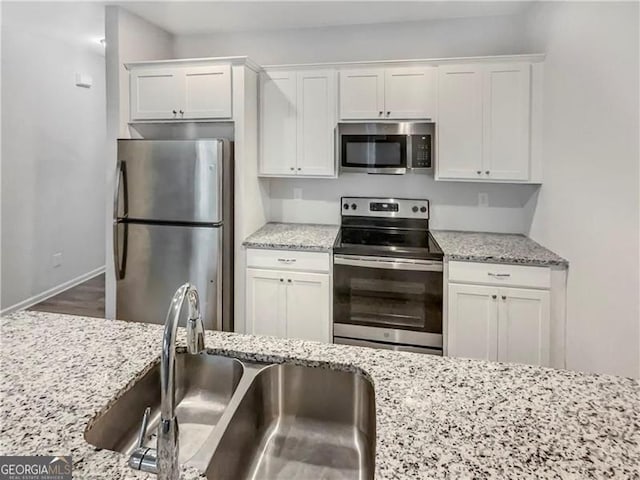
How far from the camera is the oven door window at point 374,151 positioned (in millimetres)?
2941

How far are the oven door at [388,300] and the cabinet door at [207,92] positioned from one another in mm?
1397

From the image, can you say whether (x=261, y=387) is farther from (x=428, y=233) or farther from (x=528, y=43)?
(x=528, y=43)

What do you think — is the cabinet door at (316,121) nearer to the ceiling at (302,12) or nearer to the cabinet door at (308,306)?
the ceiling at (302,12)

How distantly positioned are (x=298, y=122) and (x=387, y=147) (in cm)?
71

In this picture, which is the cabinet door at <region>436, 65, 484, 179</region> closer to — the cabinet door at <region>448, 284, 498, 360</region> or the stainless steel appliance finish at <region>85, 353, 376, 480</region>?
the cabinet door at <region>448, 284, 498, 360</region>

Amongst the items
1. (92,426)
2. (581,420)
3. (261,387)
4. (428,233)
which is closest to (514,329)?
(428,233)

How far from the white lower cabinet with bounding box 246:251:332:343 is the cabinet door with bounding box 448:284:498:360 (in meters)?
0.81

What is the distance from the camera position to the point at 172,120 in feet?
10.1

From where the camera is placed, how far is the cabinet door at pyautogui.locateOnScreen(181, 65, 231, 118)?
2916 millimetres

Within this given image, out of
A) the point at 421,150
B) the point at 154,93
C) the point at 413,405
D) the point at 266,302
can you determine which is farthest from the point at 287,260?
the point at 413,405

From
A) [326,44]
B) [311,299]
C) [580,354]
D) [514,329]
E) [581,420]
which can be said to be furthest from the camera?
[326,44]

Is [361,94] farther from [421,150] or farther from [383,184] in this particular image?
[383,184]

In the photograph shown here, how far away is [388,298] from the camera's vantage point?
2686 mm

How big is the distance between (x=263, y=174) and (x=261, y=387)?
7.44ft
